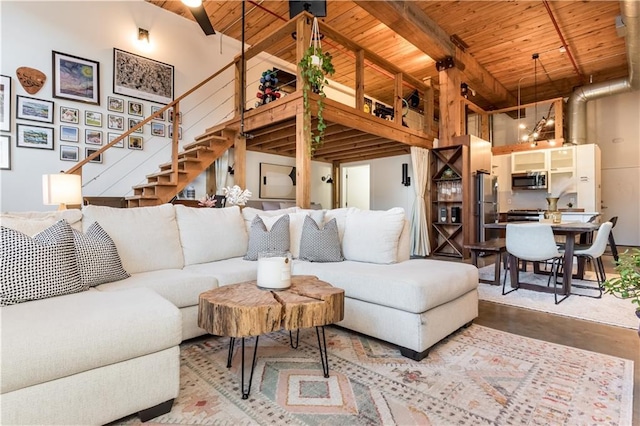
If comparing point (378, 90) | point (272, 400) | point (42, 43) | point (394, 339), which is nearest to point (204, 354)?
point (272, 400)

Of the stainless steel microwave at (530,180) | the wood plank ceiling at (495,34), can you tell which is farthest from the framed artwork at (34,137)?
the stainless steel microwave at (530,180)

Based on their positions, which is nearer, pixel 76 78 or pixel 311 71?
pixel 311 71

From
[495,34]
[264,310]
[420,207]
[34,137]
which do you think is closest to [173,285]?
[264,310]

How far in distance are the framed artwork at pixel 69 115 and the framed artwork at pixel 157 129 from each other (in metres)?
1.01

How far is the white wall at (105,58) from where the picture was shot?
4.13m

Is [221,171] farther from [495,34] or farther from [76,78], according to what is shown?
[495,34]

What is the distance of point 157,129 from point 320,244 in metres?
4.04

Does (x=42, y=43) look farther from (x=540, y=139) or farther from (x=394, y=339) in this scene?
(x=540, y=139)

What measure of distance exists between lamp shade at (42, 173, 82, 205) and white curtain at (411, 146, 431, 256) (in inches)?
203

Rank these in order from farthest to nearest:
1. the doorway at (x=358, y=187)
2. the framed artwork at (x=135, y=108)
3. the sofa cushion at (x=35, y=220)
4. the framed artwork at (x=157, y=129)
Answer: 1. the doorway at (x=358, y=187)
2. the framed artwork at (x=157, y=129)
3. the framed artwork at (x=135, y=108)
4. the sofa cushion at (x=35, y=220)

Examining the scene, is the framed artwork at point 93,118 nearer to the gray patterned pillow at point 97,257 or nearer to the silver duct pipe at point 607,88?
the gray patterned pillow at point 97,257

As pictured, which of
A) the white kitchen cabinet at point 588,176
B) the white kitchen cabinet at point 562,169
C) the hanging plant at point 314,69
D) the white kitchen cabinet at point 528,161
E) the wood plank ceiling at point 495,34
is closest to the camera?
the hanging plant at point 314,69

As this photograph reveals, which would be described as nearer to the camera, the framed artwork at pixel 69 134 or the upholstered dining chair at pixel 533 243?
the upholstered dining chair at pixel 533 243

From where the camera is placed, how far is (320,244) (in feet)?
9.30
